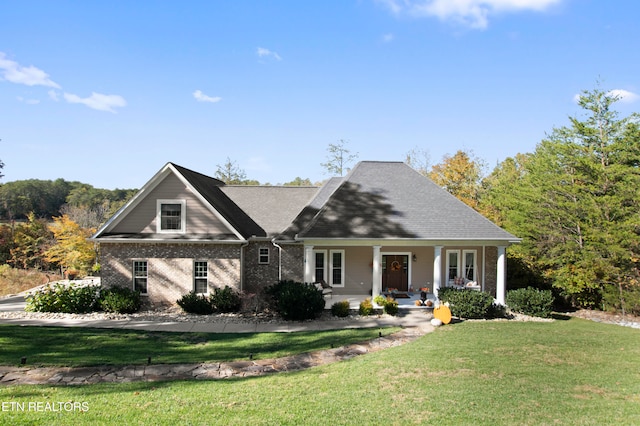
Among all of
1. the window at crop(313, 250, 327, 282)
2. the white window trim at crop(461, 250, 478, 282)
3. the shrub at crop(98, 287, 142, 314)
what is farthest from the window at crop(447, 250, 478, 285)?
the shrub at crop(98, 287, 142, 314)

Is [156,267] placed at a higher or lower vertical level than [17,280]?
higher

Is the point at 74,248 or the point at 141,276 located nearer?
the point at 141,276

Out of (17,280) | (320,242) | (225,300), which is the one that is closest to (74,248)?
(17,280)

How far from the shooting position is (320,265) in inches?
823

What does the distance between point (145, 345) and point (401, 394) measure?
330 inches

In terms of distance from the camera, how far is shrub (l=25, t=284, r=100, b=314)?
17.3 meters

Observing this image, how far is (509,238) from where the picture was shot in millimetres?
18500

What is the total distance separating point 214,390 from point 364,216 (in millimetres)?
12236

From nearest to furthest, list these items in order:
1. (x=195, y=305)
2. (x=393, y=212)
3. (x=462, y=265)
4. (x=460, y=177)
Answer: (x=195, y=305), (x=393, y=212), (x=462, y=265), (x=460, y=177)

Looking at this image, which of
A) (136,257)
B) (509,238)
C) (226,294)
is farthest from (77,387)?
(509,238)

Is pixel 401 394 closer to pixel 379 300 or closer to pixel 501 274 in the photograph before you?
pixel 379 300

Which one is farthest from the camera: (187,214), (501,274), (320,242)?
(187,214)


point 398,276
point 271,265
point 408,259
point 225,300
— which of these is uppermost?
point 408,259

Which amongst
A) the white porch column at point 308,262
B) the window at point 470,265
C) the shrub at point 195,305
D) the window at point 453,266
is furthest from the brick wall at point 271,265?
the window at point 470,265
